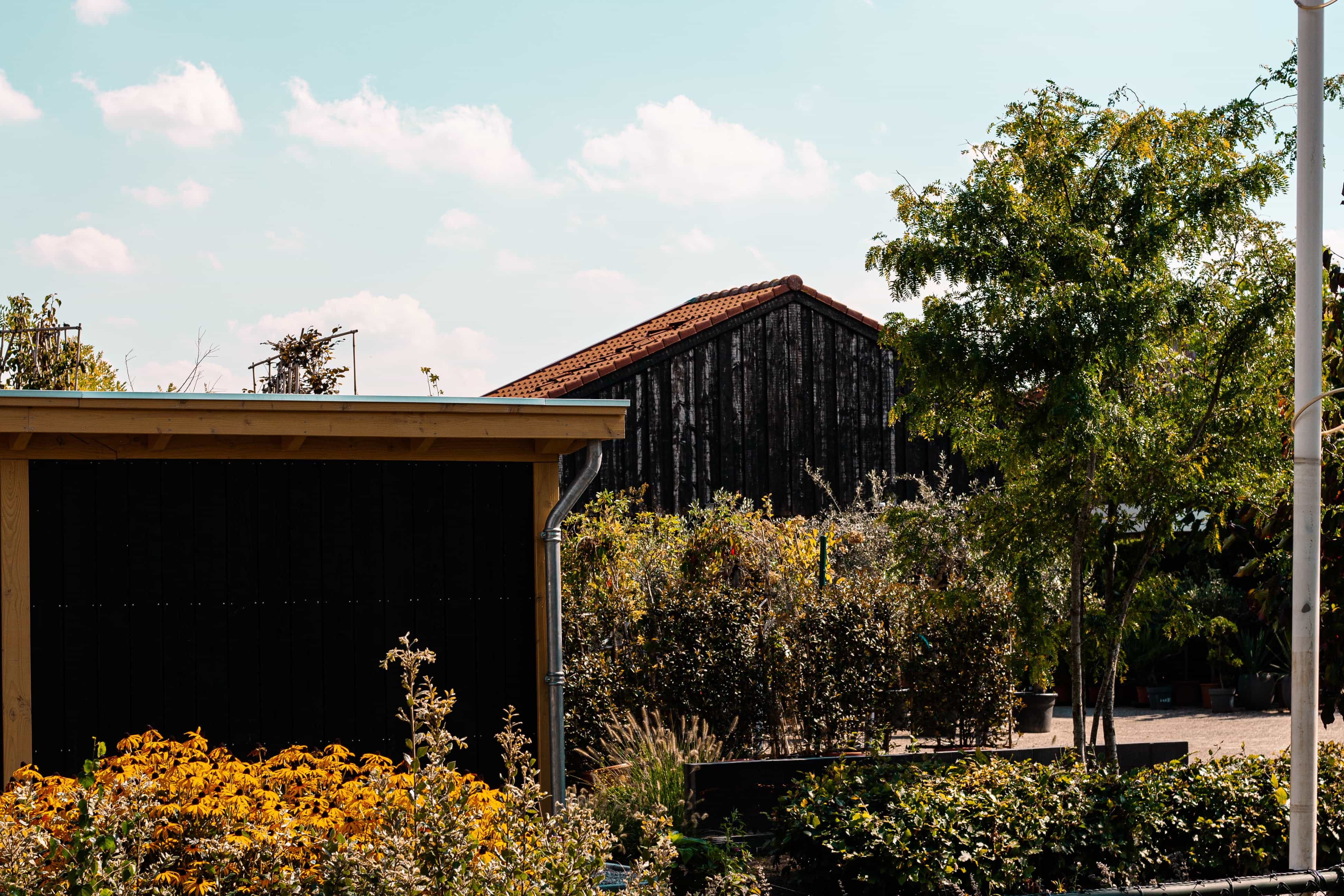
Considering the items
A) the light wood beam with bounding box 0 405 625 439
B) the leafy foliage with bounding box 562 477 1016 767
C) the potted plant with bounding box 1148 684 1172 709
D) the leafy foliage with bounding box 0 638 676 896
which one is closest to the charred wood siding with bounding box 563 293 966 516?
the potted plant with bounding box 1148 684 1172 709

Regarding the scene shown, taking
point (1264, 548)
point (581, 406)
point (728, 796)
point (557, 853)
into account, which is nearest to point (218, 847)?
point (557, 853)

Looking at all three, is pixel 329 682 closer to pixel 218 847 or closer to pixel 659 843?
pixel 218 847

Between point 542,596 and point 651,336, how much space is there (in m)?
10.7

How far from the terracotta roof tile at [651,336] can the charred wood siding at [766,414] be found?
5.1 inches

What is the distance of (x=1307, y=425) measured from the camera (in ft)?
19.1

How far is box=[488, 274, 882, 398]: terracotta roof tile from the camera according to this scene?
16250 mm

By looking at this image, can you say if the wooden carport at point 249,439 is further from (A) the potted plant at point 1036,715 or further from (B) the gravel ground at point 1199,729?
(A) the potted plant at point 1036,715

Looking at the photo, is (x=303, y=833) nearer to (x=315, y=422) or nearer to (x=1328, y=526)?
(x=315, y=422)

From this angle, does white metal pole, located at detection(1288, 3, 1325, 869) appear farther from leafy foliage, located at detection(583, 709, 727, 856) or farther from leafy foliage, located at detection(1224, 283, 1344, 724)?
leafy foliage, located at detection(583, 709, 727, 856)

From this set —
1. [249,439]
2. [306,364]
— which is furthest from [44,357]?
[249,439]

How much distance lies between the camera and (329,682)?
23.3 ft

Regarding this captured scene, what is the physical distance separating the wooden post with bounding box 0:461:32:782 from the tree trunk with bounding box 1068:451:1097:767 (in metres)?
6.20

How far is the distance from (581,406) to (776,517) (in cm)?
1014

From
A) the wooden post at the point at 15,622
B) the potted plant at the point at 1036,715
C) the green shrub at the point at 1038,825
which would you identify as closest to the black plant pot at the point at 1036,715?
the potted plant at the point at 1036,715
